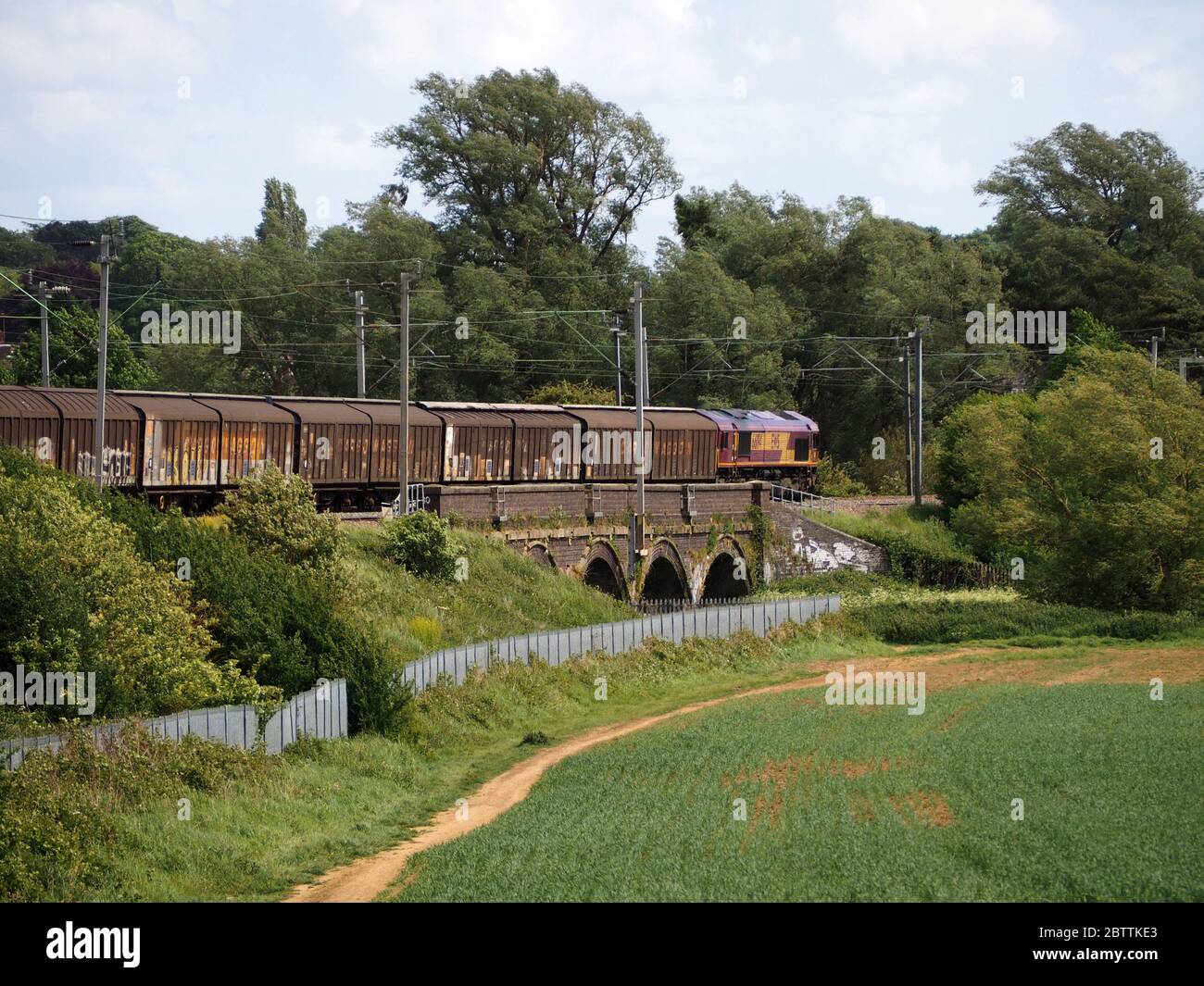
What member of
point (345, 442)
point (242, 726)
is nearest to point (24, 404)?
point (345, 442)

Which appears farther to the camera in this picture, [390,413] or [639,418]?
[390,413]

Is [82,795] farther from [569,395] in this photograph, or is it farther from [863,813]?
[569,395]

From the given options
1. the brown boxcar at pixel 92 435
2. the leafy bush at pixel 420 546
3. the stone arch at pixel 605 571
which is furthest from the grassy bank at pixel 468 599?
the brown boxcar at pixel 92 435

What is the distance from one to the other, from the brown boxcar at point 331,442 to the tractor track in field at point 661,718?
598 inches

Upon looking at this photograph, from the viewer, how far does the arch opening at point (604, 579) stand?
49172 millimetres

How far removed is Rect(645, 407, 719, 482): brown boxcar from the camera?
5609cm

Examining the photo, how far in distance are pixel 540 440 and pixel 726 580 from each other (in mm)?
11574

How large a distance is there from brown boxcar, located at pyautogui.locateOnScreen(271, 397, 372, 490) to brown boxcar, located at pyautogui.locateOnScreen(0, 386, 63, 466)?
7838mm

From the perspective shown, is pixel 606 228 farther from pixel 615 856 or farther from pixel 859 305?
pixel 615 856

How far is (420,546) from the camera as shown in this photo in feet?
124

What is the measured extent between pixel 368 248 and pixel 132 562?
5416 centimetres

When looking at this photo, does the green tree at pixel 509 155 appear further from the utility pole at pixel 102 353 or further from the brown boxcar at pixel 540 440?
the utility pole at pixel 102 353

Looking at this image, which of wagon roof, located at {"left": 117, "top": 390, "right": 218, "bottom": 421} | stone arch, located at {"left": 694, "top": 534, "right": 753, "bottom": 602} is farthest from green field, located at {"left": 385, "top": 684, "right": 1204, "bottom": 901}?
stone arch, located at {"left": 694, "top": 534, "right": 753, "bottom": 602}
